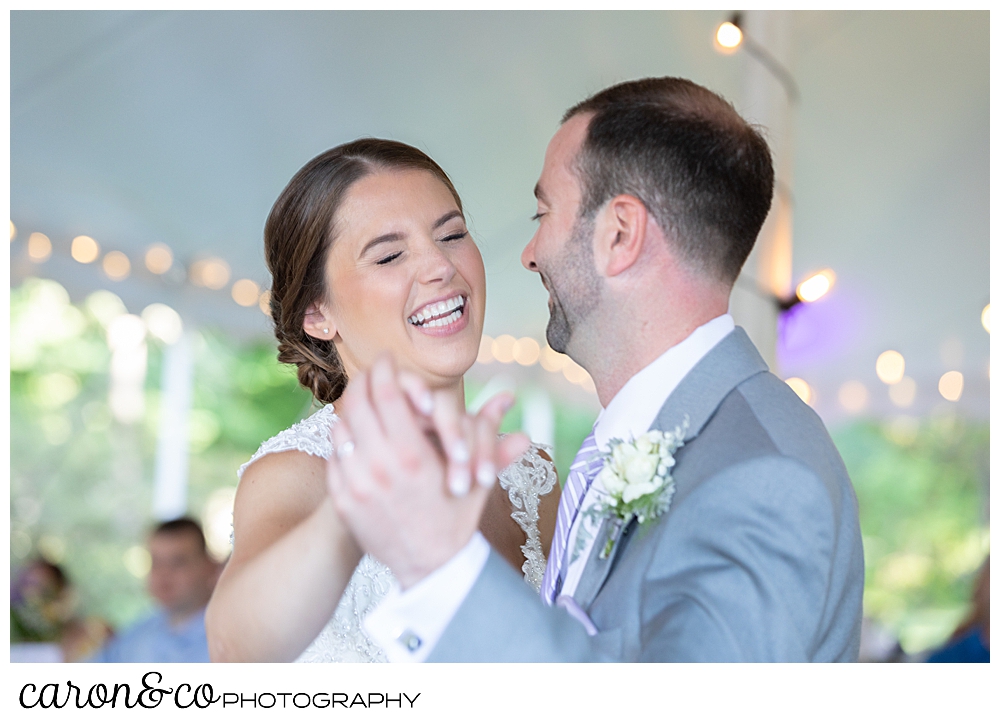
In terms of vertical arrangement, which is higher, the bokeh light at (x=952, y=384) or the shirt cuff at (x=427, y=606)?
the shirt cuff at (x=427, y=606)

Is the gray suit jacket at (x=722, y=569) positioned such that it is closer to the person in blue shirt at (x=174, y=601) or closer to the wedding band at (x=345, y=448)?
the wedding band at (x=345, y=448)

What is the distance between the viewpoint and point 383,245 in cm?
223

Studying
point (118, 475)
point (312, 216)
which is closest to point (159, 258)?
point (312, 216)

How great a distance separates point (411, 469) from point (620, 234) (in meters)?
0.78

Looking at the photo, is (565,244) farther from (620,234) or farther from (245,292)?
(245,292)

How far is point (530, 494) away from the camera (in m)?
2.67

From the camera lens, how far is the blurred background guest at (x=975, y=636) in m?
3.05

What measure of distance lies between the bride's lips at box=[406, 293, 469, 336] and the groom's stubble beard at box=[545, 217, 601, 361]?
0.45 metres

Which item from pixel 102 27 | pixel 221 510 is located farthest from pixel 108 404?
pixel 102 27

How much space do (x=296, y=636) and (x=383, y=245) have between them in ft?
3.28

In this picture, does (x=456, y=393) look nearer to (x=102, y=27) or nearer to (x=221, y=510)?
(x=102, y=27)

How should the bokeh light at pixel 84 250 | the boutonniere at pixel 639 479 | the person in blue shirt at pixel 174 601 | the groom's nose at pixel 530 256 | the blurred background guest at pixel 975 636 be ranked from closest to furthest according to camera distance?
the boutonniere at pixel 639 479, the groom's nose at pixel 530 256, the blurred background guest at pixel 975 636, the person in blue shirt at pixel 174 601, the bokeh light at pixel 84 250

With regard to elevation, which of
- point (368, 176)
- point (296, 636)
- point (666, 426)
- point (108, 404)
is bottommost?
point (108, 404)

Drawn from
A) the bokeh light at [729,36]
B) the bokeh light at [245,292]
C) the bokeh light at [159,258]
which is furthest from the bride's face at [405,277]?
the bokeh light at [245,292]
